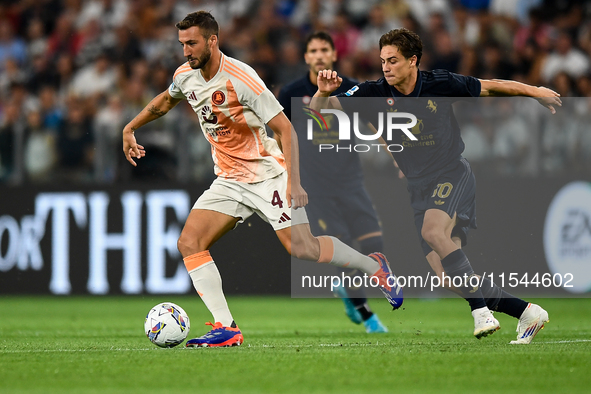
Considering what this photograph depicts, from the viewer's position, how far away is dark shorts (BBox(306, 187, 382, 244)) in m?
8.09

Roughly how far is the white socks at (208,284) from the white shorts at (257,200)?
373 mm

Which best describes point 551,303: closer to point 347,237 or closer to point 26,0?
point 347,237

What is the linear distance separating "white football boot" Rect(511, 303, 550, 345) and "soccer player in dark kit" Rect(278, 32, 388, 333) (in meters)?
2.03

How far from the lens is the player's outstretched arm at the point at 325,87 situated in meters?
6.04

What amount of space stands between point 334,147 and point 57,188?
4.77 meters

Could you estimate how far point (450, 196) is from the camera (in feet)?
20.5

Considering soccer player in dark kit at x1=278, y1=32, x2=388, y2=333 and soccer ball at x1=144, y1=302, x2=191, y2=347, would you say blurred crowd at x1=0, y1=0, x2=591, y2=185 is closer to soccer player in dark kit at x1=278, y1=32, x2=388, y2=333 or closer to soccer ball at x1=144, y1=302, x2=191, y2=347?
soccer player in dark kit at x1=278, y1=32, x2=388, y2=333

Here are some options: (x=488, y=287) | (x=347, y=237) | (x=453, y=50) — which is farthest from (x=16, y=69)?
(x=488, y=287)

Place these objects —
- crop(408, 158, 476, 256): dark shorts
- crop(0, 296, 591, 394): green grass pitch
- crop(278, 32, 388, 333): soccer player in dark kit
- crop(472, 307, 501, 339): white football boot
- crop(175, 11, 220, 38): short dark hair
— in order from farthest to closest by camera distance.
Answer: crop(278, 32, 388, 333): soccer player in dark kit < crop(408, 158, 476, 256): dark shorts < crop(175, 11, 220, 38): short dark hair < crop(472, 307, 501, 339): white football boot < crop(0, 296, 591, 394): green grass pitch

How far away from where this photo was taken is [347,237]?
8.18m

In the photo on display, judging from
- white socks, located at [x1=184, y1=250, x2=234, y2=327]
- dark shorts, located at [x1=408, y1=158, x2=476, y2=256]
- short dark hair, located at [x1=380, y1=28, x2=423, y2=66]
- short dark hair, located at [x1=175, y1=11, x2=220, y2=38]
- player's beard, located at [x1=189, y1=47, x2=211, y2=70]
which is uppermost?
short dark hair, located at [x1=175, y1=11, x2=220, y2=38]

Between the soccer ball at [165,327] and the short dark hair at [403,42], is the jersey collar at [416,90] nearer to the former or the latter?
the short dark hair at [403,42]

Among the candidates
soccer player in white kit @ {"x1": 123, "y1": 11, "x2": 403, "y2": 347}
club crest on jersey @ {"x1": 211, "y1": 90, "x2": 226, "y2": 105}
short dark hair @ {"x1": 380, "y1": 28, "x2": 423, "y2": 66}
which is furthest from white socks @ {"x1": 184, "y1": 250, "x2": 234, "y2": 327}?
short dark hair @ {"x1": 380, "y1": 28, "x2": 423, "y2": 66}

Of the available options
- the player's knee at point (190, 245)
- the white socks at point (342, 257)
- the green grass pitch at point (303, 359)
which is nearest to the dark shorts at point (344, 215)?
the green grass pitch at point (303, 359)
